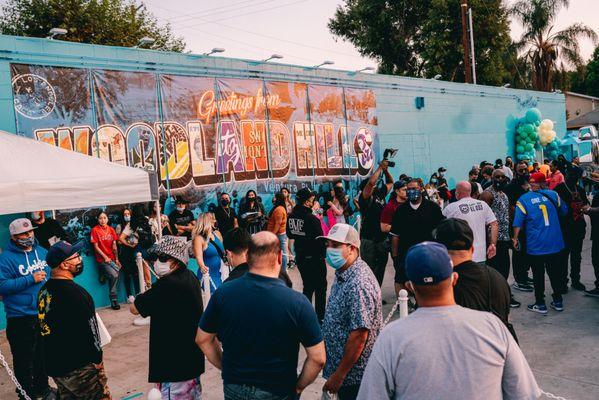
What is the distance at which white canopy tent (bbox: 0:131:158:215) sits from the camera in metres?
6.95

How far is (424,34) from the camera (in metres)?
37.1

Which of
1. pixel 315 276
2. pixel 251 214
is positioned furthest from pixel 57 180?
pixel 251 214

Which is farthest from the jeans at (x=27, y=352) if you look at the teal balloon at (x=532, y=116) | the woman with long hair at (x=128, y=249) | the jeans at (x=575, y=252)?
the teal balloon at (x=532, y=116)

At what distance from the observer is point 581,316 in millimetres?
7945

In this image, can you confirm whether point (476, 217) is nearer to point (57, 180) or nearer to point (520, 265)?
point (520, 265)

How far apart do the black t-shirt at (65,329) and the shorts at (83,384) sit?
0.05 metres

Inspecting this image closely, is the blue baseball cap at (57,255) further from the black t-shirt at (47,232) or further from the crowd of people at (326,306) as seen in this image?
the black t-shirt at (47,232)

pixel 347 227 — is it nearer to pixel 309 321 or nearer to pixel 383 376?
pixel 309 321

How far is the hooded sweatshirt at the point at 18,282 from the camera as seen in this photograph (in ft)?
18.4

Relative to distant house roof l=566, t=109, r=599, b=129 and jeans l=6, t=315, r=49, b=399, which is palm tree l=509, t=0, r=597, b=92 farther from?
jeans l=6, t=315, r=49, b=399

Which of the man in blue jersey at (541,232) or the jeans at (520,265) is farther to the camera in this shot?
the jeans at (520,265)

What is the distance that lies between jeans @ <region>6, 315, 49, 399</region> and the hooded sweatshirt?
3.9 inches

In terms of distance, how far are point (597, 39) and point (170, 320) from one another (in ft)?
153

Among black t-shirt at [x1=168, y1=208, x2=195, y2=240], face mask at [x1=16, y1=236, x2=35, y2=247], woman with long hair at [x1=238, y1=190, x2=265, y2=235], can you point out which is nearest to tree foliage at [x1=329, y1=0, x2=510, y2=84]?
woman with long hair at [x1=238, y1=190, x2=265, y2=235]
